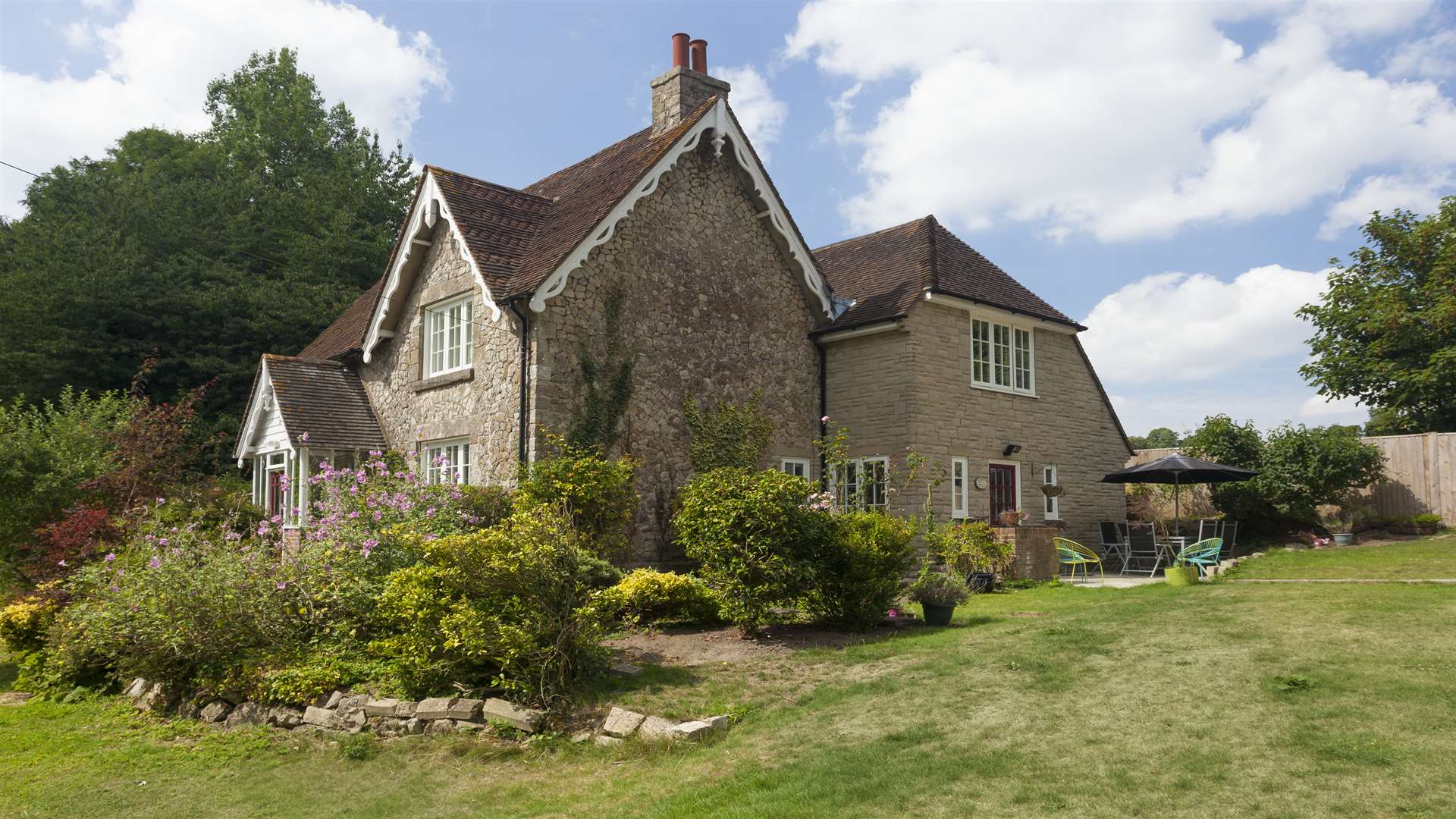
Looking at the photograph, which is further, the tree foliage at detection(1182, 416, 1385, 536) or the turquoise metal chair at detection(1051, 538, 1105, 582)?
the tree foliage at detection(1182, 416, 1385, 536)

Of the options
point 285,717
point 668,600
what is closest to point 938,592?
point 668,600

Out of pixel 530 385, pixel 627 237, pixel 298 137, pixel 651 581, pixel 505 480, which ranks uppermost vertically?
pixel 298 137

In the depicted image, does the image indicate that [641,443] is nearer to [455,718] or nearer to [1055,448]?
[455,718]

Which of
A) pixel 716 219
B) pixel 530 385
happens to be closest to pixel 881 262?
pixel 716 219

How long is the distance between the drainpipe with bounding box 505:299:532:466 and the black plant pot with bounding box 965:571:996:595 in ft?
25.8

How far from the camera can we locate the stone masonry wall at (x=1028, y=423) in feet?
61.2

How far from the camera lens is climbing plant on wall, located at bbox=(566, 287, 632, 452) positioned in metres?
15.9

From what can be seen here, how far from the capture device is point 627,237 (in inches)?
669

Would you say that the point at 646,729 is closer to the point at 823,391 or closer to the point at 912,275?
the point at 823,391

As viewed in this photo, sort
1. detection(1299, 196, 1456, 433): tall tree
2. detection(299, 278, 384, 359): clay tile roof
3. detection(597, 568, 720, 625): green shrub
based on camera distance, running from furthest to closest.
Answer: detection(1299, 196, 1456, 433): tall tree, detection(299, 278, 384, 359): clay tile roof, detection(597, 568, 720, 625): green shrub

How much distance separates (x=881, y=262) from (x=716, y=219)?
15.6 feet

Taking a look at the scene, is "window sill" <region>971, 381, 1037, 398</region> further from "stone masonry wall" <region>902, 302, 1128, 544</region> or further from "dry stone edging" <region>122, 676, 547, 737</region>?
"dry stone edging" <region>122, 676, 547, 737</region>

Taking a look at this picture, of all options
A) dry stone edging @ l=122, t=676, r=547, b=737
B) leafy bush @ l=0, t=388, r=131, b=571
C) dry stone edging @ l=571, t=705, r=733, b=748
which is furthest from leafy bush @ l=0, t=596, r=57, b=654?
dry stone edging @ l=571, t=705, r=733, b=748

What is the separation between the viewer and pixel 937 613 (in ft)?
39.2
